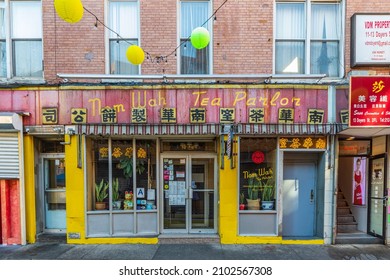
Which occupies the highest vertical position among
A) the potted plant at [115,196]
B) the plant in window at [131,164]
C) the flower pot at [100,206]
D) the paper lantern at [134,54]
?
A: the paper lantern at [134,54]

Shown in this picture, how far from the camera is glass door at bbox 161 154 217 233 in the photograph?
7078mm

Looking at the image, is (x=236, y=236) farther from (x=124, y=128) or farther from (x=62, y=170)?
(x=62, y=170)

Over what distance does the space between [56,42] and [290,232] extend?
8190 millimetres

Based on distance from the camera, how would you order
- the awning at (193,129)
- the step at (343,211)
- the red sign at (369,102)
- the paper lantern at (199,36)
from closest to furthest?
1. the paper lantern at (199,36)
2. the red sign at (369,102)
3. the awning at (193,129)
4. the step at (343,211)

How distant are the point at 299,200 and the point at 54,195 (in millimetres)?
7023

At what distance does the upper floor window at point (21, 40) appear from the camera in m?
6.86

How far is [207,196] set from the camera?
7.17m

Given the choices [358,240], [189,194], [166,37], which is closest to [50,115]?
[166,37]

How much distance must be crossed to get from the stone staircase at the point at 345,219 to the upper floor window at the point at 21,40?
374 inches

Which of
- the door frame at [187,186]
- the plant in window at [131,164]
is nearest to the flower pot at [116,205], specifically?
the plant in window at [131,164]

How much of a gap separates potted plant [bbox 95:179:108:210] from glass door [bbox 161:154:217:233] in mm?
1601

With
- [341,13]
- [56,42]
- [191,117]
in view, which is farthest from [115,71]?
[341,13]

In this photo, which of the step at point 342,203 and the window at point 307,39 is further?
the step at point 342,203

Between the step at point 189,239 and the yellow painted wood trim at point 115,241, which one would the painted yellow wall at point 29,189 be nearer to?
the yellow painted wood trim at point 115,241
